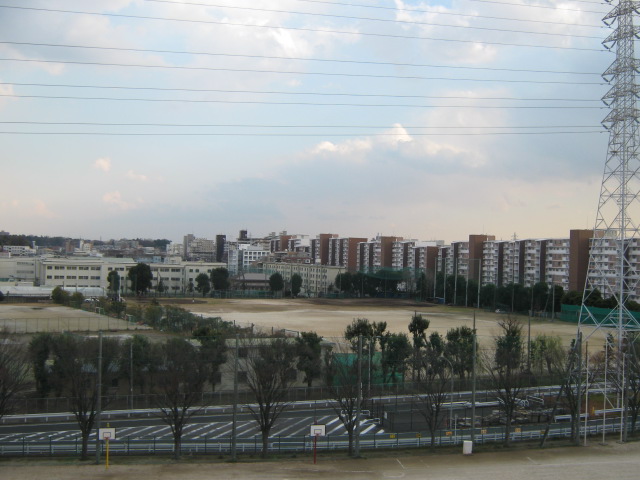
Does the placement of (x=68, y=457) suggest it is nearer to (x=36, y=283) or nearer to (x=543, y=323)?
(x=543, y=323)

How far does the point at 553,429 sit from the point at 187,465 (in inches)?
317

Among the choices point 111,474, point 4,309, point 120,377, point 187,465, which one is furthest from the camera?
point 4,309

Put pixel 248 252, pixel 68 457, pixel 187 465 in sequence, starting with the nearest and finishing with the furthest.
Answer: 1. pixel 187 465
2. pixel 68 457
3. pixel 248 252

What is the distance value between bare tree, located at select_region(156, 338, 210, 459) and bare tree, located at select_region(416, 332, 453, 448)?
4630 millimetres

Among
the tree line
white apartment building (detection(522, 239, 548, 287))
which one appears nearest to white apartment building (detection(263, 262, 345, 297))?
white apartment building (detection(522, 239, 548, 287))

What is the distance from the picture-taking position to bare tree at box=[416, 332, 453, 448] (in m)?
11.7

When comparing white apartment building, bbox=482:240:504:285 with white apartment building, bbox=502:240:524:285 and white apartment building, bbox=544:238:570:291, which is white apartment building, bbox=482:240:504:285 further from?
white apartment building, bbox=544:238:570:291

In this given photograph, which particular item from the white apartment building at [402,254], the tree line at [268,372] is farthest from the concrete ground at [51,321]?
the white apartment building at [402,254]

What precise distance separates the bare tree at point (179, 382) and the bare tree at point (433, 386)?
4.63m

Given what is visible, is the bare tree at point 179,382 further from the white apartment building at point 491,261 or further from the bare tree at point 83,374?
the white apartment building at point 491,261

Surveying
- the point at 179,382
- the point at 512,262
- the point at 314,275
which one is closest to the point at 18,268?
the point at 314,275

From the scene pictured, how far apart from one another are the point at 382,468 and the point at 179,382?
15.8 feet

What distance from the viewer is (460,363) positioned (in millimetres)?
16156

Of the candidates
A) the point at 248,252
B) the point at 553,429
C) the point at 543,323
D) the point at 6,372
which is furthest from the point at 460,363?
the point at 248,252
